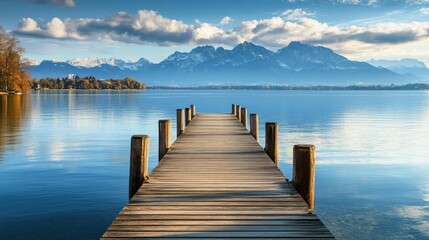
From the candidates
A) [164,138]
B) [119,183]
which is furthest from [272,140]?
[119,183]

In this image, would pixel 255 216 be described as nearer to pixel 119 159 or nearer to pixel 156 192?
pixel 156 192

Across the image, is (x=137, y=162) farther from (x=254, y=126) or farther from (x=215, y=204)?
(x=254, y=126)

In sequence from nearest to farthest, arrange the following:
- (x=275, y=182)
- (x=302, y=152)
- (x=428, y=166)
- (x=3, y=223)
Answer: (x=302, y=152), (x=275, y=182), (x=3, y=223), (x=428, y=166)

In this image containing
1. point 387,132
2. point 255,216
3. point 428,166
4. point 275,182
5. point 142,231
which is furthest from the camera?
point 387,132

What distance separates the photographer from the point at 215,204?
751 cm

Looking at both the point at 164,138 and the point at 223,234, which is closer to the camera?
the point at 223,234

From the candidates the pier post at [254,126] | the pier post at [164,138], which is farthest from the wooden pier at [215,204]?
the pier post at [254,126]

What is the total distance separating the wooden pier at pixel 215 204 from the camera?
6070mm

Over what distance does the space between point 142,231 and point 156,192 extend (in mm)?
2368

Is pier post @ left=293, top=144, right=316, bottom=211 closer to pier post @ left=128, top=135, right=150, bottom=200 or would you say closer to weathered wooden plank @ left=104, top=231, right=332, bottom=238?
weathered wooden plank @ left=104, top=231, right=332, bottom=238

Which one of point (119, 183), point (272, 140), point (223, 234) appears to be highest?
point (272, 140)

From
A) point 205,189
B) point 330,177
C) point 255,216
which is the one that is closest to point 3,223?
point 205,189

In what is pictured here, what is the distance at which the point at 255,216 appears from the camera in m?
6.79

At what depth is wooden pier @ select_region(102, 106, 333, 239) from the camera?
6070mm
